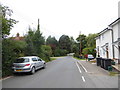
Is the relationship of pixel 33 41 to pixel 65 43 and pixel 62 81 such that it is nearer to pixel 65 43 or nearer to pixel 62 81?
pixel 62 81

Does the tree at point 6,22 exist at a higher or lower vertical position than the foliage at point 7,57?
higher

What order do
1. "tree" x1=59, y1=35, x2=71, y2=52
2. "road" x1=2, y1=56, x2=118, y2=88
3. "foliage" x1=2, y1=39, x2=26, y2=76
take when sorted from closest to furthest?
"road" x1=2, y1=56, x2=118, y2=88
"foliage" x1=2, y1=39, x2=26, y2=76
"tree" x1=59, y1=35, x2=71, y2=52

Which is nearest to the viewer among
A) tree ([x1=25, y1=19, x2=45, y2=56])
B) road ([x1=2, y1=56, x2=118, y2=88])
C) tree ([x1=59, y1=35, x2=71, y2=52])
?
road ([x1=2, y1=56, x2=118, y2=88])

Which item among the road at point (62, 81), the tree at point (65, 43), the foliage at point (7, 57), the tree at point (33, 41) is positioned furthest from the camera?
Result: the tree at point (65, 43)

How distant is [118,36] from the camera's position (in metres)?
14.8

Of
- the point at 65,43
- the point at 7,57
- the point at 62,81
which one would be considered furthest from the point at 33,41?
the point at 65,43

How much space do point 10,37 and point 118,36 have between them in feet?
44.0

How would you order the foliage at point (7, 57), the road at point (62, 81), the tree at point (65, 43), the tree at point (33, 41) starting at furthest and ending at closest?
the tree at point (65, 43) → the tree at point (33, 41) → the foliage at point (7, 57) → the road at point (62, 81)

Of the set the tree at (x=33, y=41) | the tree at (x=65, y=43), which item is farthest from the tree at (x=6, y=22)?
the tree at (x=65, y=43)

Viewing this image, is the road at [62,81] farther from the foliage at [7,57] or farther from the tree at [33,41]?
the tree at [33,41]

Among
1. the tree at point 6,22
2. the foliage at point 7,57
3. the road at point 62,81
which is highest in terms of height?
the tree at point 6,22

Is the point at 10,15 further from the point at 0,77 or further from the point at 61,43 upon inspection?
the point at 61,43

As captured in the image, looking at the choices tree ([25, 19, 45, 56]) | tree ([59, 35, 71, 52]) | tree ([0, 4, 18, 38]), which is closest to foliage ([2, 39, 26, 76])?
tree ([0, 4, 18, 38])

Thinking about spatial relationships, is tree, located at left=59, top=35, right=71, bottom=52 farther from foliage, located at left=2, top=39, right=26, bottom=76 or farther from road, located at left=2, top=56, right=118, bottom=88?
road, located at left=2, top=56, right=118, bottom=88
